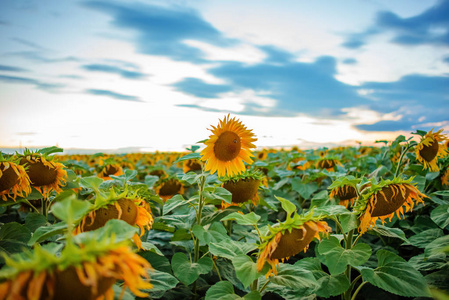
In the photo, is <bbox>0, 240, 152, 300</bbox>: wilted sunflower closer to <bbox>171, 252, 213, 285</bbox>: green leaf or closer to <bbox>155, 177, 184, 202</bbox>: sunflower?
<bbox>171, 252, 213, 285</bbox>: green leaf

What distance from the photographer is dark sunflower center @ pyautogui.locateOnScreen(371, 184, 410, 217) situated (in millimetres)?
2084

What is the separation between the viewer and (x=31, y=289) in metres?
0.98

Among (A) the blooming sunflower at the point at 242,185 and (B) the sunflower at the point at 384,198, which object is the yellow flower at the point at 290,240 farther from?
(A) the blooming sunflower at the point at 242,185

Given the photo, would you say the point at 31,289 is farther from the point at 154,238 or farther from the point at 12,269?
the point at 154,238

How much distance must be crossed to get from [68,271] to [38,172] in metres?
2.14

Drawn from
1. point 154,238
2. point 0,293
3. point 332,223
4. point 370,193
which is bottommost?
point 154,238

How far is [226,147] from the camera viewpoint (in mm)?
A: 2992

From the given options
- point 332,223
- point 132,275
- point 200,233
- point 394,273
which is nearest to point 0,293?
point 132,275

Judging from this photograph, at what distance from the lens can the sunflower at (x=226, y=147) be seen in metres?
2.96

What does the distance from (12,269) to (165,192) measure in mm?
4159

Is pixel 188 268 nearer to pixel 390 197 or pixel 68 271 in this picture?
pixel 68 271

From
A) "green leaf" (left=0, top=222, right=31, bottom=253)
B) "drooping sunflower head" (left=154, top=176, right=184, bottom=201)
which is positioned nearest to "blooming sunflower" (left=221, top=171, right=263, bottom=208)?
"green leaf" (left=0, top=222, right=31, bottom=253)

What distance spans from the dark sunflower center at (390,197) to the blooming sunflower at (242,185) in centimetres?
119

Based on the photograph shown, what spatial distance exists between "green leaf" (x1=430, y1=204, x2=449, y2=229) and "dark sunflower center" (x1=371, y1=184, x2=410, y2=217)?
3.90ft
